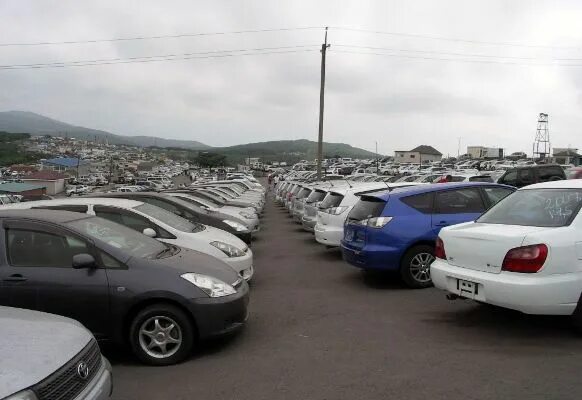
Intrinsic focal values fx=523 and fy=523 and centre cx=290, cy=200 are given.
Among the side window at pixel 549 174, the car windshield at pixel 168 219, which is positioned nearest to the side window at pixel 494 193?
the car windshield at pixel 168 219

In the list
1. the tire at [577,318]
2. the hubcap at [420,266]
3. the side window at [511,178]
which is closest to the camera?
the tire at [577,318]

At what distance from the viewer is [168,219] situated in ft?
26.8

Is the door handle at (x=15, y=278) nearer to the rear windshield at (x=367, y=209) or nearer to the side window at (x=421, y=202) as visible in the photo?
the rear windshield at (x=367, y=209)

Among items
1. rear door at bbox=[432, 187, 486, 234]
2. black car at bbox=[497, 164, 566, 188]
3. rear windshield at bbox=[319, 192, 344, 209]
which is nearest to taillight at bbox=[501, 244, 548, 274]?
rear door at bbox=[432, 187, 486, 234]

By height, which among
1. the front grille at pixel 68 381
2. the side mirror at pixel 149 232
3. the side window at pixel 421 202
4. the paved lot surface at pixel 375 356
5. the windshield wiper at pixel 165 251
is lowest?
the paved lot surface at pixel 375 356

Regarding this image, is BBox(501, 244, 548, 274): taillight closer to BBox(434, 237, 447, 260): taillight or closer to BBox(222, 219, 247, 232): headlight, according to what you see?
BBox(434, 237, 447, 260): taillight

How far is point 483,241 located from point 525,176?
1721 centimetres

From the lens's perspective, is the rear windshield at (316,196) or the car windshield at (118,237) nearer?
the car windshield at (118,237)

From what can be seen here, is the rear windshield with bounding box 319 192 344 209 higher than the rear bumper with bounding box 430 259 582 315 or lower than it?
higher

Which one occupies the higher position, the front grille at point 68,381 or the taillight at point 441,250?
the taillight at point 441,250

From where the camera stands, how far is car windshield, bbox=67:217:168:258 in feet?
16.8

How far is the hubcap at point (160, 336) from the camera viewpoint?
4840mm

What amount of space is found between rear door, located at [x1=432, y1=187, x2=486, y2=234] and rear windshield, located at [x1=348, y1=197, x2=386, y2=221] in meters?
0.81

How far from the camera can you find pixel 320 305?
22.2ft
